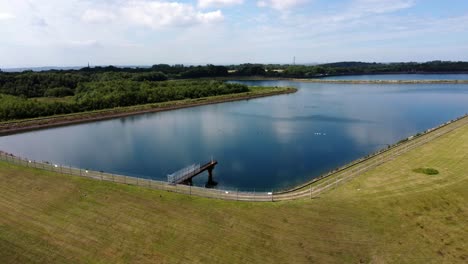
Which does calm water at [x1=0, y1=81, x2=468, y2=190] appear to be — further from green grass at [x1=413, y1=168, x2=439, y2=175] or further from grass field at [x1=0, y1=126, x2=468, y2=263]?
green grass at [x1=413, y1=168, x2=439, y2=175]

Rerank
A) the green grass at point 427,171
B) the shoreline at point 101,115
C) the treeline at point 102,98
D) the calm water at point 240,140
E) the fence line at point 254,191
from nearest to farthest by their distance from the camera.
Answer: the fence line at point 254,191
the green grass at point 427,171
the calm water at point 240,140
the shoreline at point 101,115
the treeline at point 102,98

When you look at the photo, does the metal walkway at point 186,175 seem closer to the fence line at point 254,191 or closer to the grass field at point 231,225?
the fence line at point 254,191

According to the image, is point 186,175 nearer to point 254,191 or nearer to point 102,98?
point 254,191

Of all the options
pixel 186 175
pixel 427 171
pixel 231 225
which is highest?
pixel 427 171

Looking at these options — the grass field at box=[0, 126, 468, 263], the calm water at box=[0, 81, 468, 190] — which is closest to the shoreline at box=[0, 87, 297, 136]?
the calm water at box=[0, 81, 468, 190]

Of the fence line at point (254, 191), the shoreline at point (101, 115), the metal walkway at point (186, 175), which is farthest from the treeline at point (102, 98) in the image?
the metal walkway at point (186, 175)

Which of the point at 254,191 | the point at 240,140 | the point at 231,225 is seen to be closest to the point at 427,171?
the point at 254,191

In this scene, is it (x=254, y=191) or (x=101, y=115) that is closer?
(x=254, y=191)
